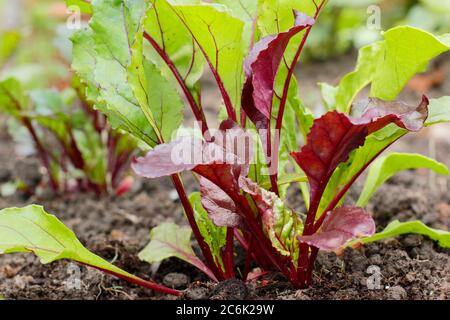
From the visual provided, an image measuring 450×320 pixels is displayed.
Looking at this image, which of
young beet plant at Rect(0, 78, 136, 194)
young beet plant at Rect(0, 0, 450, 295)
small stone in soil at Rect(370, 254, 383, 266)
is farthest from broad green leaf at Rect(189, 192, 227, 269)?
young beet plant at Rect(0, 78, 136, 194)

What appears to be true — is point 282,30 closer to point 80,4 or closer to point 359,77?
point 359,77

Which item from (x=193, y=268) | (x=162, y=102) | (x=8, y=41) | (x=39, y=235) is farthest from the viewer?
(x=8, y=41)

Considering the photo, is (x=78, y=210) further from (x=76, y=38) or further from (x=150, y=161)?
(x=150, y=161)

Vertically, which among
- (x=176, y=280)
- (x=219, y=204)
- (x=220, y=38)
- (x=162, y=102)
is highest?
(x=220, y=38)

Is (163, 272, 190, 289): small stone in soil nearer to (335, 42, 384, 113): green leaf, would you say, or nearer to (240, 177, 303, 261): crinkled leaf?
(240, 177, 303, 261): crinkled leaf

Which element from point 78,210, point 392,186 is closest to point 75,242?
point 78,210

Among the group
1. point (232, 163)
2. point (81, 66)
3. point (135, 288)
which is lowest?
point (135, 288)

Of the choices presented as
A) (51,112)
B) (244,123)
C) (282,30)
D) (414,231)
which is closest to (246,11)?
(282,30)
